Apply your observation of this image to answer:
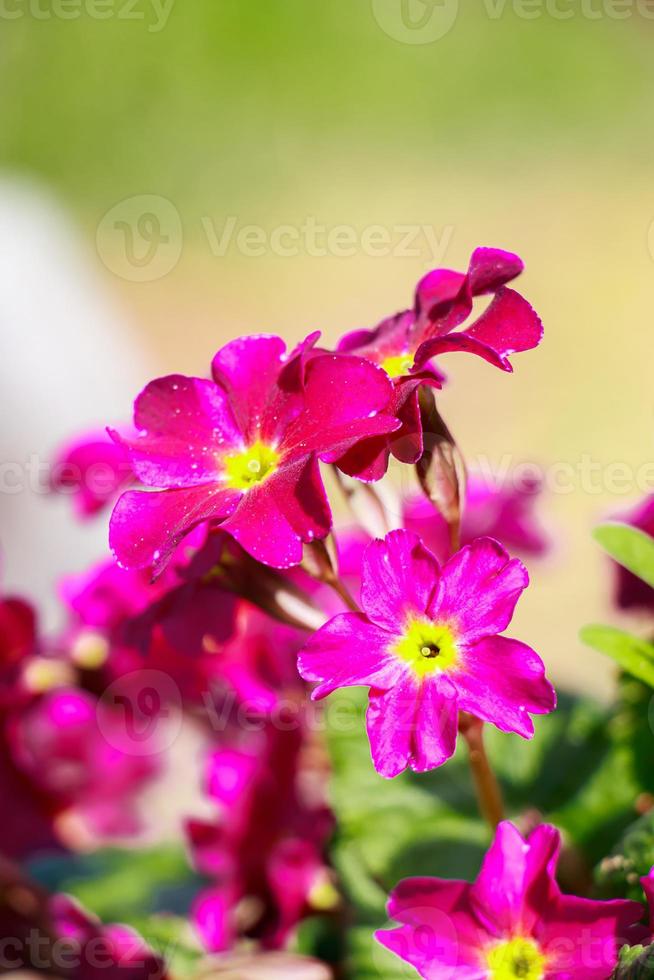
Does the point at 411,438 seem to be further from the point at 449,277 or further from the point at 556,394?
the point at 556,394

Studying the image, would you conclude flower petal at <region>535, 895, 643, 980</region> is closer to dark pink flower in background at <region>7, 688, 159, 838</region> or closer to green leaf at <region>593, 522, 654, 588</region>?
green leaf at <region>593, 522, 654, 588</region>

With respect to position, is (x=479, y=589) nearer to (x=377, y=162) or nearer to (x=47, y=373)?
(x=47, y=373)

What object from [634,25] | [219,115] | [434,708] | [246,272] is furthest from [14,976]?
[634,25]

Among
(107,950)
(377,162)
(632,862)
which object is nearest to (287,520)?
(632,862)

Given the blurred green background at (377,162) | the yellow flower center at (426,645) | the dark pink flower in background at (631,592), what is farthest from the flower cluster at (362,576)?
the blurred green background at (377,162)

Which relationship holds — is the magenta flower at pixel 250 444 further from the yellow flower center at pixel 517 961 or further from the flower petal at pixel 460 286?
the yellow flower center at pixel 517 961

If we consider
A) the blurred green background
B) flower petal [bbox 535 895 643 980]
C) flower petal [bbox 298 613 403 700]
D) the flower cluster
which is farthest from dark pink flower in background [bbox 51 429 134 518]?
the blurred green background
